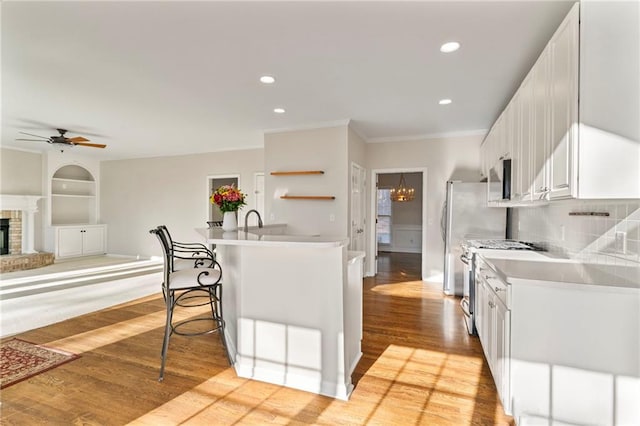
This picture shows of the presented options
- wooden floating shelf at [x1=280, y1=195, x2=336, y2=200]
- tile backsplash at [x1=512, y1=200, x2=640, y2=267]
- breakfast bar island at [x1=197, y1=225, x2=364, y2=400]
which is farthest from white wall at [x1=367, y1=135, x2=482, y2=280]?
breakfast bar island at [x1=197, y1=225, x2=364, y2=400]

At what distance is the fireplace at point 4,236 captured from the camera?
6.88 meters

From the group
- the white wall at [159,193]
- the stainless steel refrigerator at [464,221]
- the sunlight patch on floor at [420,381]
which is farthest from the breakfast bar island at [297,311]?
the white wall at [159,193]

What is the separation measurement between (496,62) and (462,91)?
2.35ft

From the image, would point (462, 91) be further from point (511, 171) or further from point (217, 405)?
point (217, 405)

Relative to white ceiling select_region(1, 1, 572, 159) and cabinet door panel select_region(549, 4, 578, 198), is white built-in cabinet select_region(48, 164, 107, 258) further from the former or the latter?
cabinet door panel select_region(549, 4, 578, 198)

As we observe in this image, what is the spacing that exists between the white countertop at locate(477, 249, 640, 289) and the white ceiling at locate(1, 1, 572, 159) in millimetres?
1734

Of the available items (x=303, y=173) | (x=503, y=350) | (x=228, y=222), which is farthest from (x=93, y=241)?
(x=503, y=350)

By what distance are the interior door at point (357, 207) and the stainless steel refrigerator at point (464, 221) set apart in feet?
4.90

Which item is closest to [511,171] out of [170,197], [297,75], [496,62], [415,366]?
[496,62]

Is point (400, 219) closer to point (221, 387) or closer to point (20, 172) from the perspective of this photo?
point (221, 387)

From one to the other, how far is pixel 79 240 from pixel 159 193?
7.95 ft

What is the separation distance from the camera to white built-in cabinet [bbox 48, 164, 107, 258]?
24.8ft

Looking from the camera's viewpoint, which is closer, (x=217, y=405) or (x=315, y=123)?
(x=217, y=405)

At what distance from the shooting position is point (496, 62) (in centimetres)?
Answer: 286
